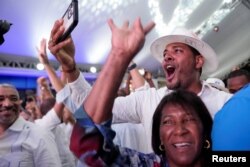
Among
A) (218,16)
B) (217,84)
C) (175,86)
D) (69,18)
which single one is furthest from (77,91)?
(218,16)

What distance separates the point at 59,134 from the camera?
10.8 feet

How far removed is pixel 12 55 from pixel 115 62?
6290 millimetres

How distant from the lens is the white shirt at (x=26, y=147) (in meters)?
2.13

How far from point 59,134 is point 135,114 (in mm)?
1441

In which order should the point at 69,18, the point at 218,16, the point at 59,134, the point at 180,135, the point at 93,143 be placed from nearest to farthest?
the point at 93,143 < the point at 69,18 < the point at 180,135 < the point at 59,134 < the point at 218,16

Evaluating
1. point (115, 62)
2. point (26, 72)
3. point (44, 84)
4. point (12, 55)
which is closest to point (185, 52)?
point (115, 62)

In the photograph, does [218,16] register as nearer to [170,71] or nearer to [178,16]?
[178,16]

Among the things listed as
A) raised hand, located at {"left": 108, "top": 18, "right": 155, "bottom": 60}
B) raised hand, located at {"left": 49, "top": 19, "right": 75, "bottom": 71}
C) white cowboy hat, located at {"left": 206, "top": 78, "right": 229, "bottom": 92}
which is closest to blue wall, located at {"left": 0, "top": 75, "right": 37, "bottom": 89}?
white cowboy hat, located at {"left": 206, "top": 78, "right": 229, "bottom": 92}

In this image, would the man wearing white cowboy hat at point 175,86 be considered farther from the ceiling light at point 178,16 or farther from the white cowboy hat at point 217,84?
the ceiling light at point 178,16

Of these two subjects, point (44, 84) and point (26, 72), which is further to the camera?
point (26, 72)

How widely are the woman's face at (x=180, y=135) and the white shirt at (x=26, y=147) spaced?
1184 mm

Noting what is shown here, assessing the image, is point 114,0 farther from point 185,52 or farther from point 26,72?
point 185,52

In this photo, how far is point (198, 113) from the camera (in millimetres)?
1284

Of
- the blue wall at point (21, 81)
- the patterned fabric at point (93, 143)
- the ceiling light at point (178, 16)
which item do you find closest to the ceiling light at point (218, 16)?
the ceiling light at point (178, 16)
